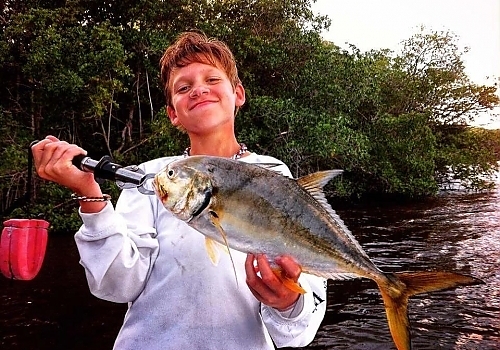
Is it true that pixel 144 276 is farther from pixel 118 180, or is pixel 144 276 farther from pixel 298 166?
pixel 298 166

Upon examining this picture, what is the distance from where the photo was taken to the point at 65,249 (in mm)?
12297

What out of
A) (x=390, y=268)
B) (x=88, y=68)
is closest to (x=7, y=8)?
(x=88, y=68)

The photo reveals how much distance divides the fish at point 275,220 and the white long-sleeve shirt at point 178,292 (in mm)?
241

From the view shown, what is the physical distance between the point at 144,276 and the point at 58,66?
14.1 m

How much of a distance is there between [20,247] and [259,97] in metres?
16.2

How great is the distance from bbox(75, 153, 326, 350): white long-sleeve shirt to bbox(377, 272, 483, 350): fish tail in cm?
32

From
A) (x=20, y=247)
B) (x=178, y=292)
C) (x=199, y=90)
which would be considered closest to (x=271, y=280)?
(x=178, y=292)

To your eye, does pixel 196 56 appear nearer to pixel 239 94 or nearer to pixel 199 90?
pixel 199 90

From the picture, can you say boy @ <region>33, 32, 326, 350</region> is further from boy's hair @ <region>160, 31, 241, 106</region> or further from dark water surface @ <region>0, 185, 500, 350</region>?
dark water surface @ <region>0, 185, 500, 350</region>

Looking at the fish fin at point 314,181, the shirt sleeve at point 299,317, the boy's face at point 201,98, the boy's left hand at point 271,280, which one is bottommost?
the shirt sleeve at point 299,317

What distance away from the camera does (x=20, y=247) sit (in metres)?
2.24

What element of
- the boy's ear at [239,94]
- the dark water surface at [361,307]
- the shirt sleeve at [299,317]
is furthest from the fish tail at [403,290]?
the dark water surface at [361,307]

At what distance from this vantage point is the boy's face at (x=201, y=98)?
2.28 m

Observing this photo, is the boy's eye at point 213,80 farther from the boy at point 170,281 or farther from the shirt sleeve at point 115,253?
the shirt sleeve at point 115,253
